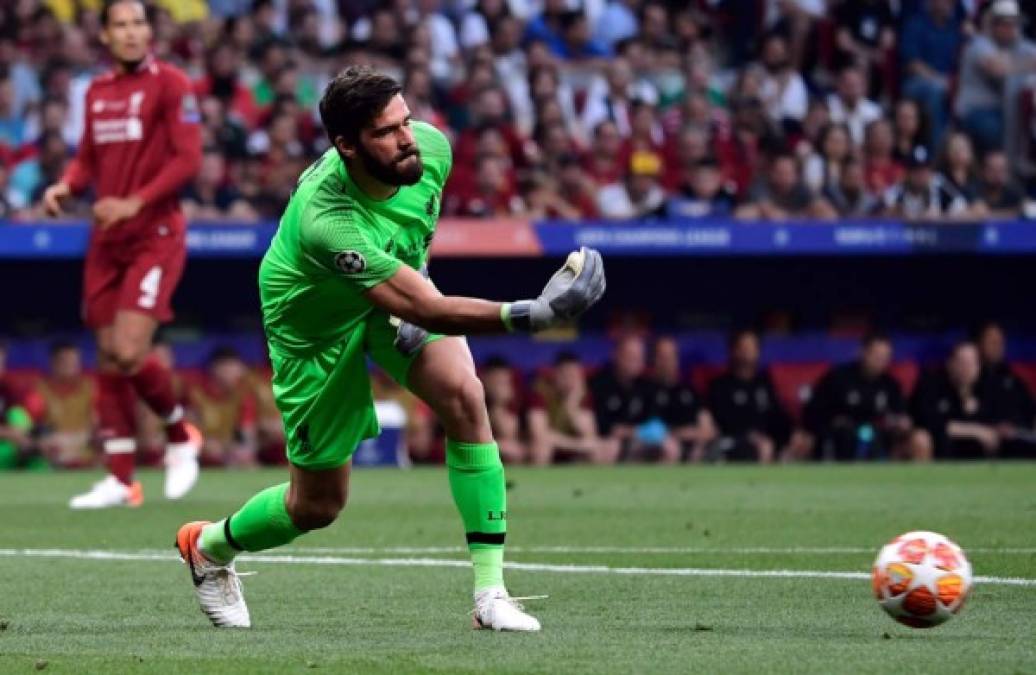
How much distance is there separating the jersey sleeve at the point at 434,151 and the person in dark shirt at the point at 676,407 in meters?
11.6

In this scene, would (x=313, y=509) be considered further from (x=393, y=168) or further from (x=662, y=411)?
(x=662, y=411)

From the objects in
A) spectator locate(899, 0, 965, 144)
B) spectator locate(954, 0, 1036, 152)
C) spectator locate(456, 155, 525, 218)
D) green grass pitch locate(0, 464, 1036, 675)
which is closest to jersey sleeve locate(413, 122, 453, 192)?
green grass pitch locate(0, 464, 1036, 675)

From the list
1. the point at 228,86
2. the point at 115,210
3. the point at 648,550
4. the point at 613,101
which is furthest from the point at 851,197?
the point at 648,550

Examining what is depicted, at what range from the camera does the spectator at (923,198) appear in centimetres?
1872

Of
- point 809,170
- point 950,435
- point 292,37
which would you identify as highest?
point 292,37

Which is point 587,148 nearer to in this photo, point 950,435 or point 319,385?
point 950,435

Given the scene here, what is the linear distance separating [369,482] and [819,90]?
765 centimetres

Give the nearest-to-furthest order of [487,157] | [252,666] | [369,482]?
[252,666] < [369,482] < [487,157]

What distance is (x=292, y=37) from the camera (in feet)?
62.7

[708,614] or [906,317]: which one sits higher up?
[708,614]

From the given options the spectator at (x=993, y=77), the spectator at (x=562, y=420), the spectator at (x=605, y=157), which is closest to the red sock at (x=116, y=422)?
the spectator at (x=562, y=420)

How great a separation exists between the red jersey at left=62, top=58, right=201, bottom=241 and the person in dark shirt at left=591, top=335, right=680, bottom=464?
7130 mm

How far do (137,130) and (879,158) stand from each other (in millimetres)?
9217

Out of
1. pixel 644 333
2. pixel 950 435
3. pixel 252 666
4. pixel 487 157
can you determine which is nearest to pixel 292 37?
pixel 487 157
